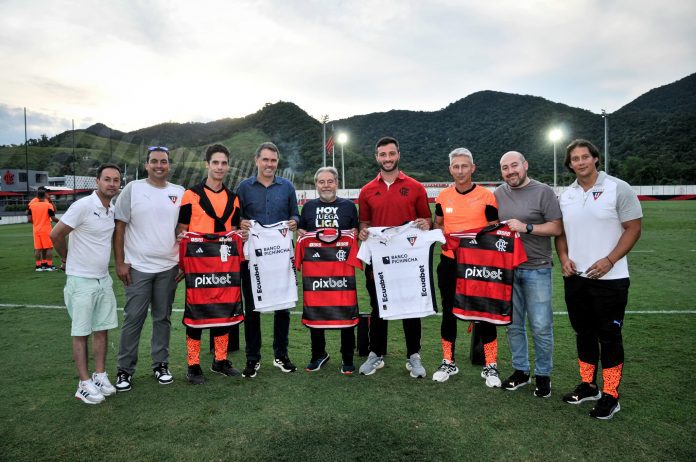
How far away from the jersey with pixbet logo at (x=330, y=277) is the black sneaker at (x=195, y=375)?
1198mm

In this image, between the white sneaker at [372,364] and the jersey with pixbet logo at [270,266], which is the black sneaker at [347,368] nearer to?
the white sneaker at [372,364]

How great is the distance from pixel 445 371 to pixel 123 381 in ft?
10.3

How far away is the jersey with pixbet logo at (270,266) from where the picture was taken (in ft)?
16.1

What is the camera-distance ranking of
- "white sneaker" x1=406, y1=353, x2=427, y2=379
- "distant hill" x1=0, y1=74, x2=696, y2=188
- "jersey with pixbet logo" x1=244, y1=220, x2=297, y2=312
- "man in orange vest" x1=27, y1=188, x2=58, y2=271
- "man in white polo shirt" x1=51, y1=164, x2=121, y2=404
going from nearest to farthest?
"man in white polo shirt" x1=51, y1=164, x2=121, y2=404 → "white sneaker" x1=406, y1=353, x2=427, y2=379 → "jersey with pixbet logo" x1=244, y1=220, x2=297, y2=312 → "man in orange vest" x1=27, y1=188, x2=58, y2=271 → "distant hill" x1=0, y1=74, x2=696, y2=188

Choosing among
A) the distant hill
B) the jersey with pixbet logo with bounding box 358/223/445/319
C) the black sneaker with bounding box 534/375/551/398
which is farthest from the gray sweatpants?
the distant hill

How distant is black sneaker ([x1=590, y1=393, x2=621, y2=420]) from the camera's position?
3736 mm

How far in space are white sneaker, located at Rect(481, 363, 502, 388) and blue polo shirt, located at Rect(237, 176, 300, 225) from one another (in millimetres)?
2464

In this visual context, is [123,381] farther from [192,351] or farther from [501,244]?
[501,244]

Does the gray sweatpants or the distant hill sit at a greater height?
the distant hill

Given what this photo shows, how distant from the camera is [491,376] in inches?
176

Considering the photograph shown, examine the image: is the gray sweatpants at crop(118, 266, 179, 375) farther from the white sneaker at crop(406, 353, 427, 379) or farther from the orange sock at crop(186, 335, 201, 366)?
the white sneaker at crop(406, 353, 427, 379)

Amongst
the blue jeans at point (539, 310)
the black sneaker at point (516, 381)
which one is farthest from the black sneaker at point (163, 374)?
the blue jeans at point (539, 310)

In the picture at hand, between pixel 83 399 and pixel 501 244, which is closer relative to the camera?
pixel 83 399

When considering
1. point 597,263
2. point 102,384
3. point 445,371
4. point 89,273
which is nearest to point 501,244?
point 597,263
